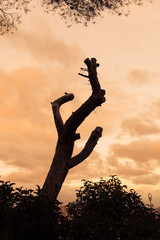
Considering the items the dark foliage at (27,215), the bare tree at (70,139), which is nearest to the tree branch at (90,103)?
the bare tree at (70,139)

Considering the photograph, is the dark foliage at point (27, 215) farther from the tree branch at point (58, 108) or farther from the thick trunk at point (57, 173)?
the tree branch at point (58, 108)

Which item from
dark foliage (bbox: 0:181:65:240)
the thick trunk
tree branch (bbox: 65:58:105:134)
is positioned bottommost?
dark foliage (bbox: 0:181:65:240)

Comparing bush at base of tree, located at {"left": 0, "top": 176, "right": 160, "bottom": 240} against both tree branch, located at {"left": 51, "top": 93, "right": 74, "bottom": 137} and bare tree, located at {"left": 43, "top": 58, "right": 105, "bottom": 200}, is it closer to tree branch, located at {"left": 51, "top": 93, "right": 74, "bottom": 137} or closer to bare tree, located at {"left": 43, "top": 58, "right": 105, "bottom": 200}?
bare tree, located at {"left": 43, "top": 58, "right": 105, "bottom": 200}

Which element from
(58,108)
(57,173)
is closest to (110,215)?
(57,173)

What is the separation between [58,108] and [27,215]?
6828 millimetres

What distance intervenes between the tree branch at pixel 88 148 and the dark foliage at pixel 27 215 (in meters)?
4.81

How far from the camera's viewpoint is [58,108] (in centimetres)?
1452

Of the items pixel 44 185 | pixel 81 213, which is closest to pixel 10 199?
pixel 81 213

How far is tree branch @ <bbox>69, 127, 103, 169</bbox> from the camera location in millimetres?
13586

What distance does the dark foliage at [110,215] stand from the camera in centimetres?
834

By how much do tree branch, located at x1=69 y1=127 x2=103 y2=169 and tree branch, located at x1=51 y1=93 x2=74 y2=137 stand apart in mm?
1156

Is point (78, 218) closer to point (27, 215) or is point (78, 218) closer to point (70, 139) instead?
point (27, 215)

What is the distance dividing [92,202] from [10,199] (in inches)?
94.1

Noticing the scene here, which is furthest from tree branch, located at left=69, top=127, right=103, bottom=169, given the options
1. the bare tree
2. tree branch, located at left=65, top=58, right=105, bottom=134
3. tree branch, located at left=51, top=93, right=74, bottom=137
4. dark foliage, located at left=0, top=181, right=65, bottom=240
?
dark foliage, located at left=0, top=181, right=65, bottom=240
